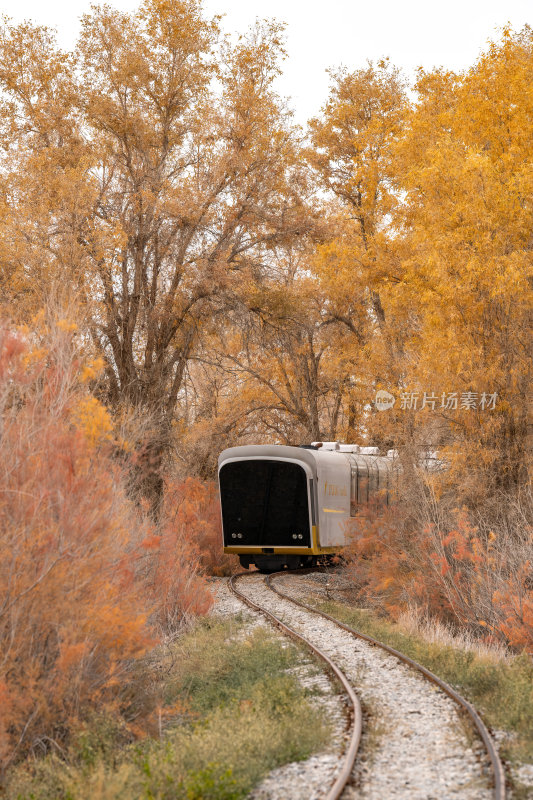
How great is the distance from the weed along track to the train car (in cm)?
795

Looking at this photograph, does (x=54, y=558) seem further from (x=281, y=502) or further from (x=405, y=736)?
(x=281, y=502)

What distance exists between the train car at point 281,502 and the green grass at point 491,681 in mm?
7147

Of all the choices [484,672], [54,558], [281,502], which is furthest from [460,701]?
[281,502]

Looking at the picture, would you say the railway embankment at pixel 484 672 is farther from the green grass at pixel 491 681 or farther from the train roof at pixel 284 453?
the train roof at pixel 284 453

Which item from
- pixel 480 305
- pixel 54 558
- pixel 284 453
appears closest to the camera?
pixel 54 558

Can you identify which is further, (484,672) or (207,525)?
(207,525)

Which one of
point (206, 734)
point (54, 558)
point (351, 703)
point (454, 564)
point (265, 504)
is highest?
point (54, 558)

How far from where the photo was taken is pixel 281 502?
2016cm

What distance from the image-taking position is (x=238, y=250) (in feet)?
76.9

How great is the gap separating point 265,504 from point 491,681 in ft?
36.9

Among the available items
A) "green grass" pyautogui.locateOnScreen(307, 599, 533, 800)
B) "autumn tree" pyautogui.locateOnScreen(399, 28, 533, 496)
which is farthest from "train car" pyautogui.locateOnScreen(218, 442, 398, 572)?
"green grass" pyautogui.locateOnScreen(307, 599, 533, 800)

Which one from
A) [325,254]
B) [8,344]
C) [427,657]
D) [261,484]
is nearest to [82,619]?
[8,344]

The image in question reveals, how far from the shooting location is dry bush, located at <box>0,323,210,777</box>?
7859 millimetres

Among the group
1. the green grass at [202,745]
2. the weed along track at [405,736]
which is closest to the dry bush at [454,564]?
the weed along track at [405,736]
